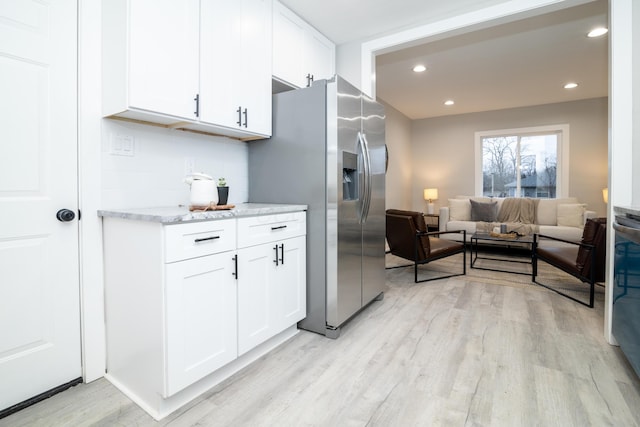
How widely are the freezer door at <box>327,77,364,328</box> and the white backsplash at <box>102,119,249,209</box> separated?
32.9 inches

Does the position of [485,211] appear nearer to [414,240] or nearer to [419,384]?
[414,240]

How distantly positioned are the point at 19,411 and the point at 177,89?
1.73 meters

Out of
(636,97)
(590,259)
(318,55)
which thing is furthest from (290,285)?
(590,259)

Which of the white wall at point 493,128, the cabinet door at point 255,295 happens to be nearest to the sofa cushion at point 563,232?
the white wall at point 493,128

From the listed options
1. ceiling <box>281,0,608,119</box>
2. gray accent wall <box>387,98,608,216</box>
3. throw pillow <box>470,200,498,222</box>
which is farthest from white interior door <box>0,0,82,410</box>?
throw pillow <box>470,200,498,222</box>

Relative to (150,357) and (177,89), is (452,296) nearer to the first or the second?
(150,357)

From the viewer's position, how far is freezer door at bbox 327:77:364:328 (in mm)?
2184

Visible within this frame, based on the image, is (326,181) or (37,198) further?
(326,181)

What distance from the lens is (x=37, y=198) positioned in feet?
5.09

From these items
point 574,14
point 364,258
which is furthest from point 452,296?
point 574,14

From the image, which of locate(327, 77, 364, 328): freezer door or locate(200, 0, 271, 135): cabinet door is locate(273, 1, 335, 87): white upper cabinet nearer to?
locate(200, 0, 271, 135): cabinet door

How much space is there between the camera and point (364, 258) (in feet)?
8.48

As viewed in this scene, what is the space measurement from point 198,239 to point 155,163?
768 millimetres

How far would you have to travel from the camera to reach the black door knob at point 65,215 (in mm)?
1604
